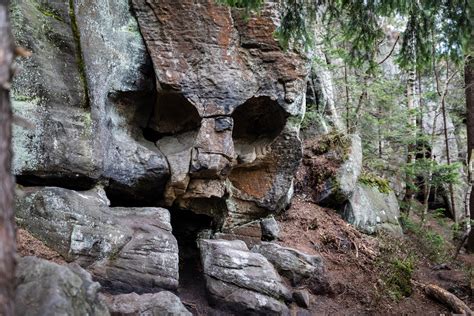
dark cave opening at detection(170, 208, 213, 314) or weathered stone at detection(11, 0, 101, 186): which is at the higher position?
weathered stone at detection(11, 0, 101, 186)

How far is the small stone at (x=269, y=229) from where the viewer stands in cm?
840

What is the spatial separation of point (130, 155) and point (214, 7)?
10.6 ft

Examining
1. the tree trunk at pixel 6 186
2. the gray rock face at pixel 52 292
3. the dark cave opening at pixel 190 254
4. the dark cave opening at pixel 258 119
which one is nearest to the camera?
the tree trunk at pixel 6 186

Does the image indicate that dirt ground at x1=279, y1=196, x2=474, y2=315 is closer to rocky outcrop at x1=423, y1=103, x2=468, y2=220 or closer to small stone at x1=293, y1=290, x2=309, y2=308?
small stone at x1=293, y1=290, x2=309, y2=308

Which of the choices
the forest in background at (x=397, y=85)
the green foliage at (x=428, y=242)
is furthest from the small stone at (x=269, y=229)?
the green foliage at (x=428, y=242)

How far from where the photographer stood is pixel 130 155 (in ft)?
23.1

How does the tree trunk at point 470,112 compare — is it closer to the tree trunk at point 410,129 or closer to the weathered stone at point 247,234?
the tree trunk at point 410,129

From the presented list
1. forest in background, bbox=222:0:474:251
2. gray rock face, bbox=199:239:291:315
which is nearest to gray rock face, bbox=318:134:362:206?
forest in background, bbox=222:0:474:251

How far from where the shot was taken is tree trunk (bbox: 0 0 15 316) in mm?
2119

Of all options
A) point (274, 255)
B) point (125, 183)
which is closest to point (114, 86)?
point (125, 183)

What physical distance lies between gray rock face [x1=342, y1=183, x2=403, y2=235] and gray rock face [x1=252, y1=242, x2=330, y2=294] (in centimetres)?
258

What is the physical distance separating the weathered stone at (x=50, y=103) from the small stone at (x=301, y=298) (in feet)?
12.8

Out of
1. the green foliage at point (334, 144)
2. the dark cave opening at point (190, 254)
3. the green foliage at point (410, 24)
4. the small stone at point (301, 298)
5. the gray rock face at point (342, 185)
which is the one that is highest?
the green foliage at point (410, 24)

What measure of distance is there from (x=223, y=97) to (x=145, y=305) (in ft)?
13.2
